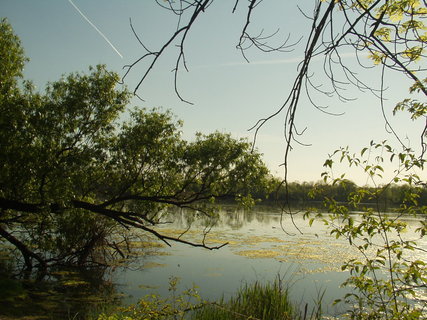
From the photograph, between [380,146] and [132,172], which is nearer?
[380,146]

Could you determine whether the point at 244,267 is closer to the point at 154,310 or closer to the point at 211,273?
the point at 211,273

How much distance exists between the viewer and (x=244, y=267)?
12.4m

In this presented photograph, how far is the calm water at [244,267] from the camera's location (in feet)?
31.8

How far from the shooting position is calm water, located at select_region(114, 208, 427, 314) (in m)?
9.68

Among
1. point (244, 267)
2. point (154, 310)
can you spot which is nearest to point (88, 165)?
point (154, 310)

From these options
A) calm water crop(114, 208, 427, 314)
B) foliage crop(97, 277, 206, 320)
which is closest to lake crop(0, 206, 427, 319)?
calm water crop(114, 208, 427, 314)

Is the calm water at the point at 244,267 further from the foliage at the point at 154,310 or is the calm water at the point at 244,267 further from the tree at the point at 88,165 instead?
the foliage at the point at 154,310

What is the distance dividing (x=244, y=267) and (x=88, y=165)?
670 cm

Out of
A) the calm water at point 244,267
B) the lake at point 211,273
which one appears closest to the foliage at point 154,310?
the lake at point 211,273

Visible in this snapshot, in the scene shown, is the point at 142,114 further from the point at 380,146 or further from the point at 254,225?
the point at 254,225

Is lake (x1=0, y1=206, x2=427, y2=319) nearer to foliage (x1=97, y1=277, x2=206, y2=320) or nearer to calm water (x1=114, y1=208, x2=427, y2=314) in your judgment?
calm water (x1=114, y1=208, x2=427, y2=314)

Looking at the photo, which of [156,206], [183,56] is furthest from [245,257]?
[183,56]

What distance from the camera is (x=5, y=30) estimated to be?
352 inches

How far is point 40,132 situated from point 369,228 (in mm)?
6923
